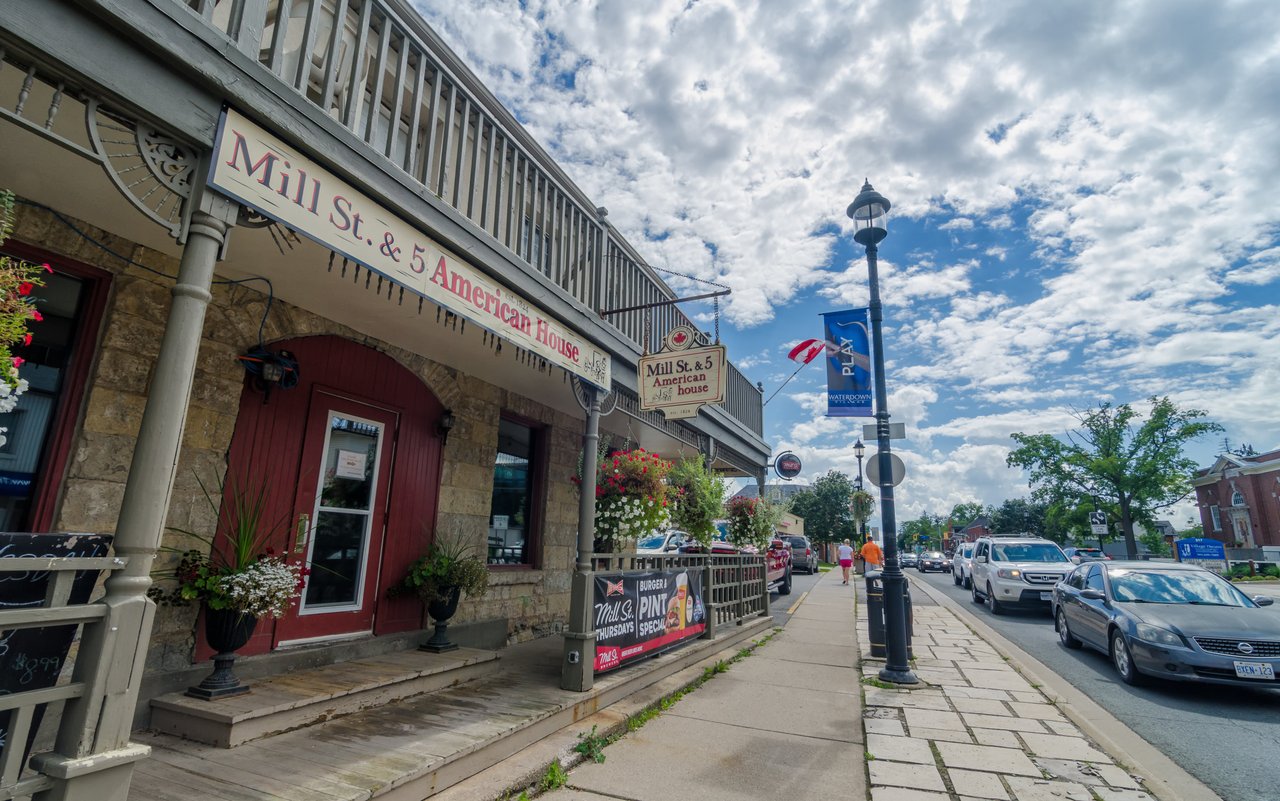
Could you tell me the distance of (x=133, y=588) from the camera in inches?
95.2

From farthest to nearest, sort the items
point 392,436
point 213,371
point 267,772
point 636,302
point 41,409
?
1. point 636,302
2. point 392,436
3. point 213,371
4. point 41,409
5. point 267,772

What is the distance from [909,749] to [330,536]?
5061 mm

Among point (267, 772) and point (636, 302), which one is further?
point (636, 302)

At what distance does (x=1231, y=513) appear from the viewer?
41125 millimetres

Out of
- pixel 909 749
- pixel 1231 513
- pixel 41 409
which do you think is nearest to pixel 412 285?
pixel 41 409

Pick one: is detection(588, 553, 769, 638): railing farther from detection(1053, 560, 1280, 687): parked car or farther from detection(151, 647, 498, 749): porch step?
detection(1053, 560, 1280, 687): parked car

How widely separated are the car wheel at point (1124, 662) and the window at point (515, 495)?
7.16 meters

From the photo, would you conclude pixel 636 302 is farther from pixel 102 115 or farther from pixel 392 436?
pixel 102 115

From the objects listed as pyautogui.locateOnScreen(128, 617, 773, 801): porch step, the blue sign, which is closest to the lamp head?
pyautogui.locateOnScreen(128, 617, 773, 801): porch step

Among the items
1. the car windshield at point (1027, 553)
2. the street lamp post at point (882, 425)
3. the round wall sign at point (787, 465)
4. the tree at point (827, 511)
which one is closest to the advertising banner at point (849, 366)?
the street lamp post at point (882, 425)

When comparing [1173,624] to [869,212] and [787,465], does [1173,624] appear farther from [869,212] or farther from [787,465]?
[787,465]

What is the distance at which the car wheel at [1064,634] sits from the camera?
30.5 ft

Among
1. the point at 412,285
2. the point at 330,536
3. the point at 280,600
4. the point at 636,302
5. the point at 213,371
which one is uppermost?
the point at 636,302

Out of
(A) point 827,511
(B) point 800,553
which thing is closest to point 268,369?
(B) point 800,553
